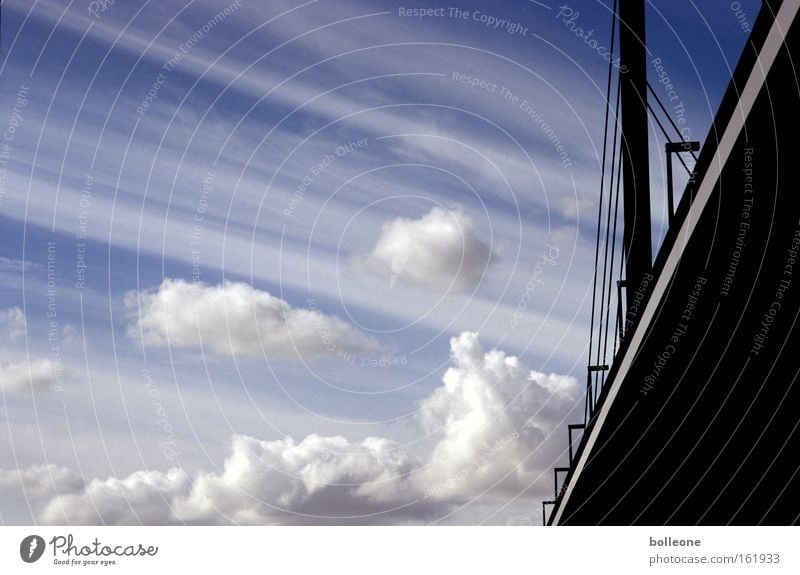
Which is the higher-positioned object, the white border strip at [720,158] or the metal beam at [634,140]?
the metal beam at [634,140]

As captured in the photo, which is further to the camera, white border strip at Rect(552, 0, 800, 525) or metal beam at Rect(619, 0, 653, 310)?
metal beam at Rect(619, 0, 653, 310)

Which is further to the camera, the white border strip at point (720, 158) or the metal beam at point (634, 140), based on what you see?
the metal beam at point (634, 140)

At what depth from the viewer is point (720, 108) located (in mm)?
7168

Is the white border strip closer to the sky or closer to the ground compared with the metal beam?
closer to the ground

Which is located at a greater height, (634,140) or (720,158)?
(634,140)

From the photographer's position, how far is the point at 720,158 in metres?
Result: 7.48

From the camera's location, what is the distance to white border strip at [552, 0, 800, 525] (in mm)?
6316

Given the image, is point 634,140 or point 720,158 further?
point 634,140

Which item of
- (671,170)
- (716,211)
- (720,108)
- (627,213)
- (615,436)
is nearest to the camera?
(720,108)

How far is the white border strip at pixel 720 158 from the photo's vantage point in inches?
249
